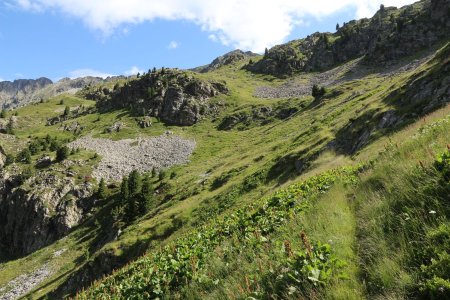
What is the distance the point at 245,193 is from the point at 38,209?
7541 cm

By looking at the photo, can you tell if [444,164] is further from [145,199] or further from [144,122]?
[144,122]

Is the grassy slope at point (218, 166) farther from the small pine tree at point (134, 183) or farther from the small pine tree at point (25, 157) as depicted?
the small pine tree at point (25, 157)

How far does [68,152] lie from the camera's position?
116688 millimetres

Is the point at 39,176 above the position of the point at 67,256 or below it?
above

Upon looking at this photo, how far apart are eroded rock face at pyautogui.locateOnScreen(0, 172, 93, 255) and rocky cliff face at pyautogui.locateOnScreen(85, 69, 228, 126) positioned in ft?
191

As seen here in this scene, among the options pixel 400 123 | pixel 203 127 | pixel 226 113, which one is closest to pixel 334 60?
pixel 226 113

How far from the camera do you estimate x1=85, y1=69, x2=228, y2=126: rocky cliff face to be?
5920 inches

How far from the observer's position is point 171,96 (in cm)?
15662

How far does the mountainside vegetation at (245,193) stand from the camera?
7.53 metres

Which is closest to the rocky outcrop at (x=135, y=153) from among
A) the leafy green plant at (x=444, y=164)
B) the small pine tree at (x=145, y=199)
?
the small pine tree at (x=145, y=199)

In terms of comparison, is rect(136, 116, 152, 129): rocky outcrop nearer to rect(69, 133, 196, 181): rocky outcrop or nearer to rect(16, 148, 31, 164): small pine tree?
rect(69, 133, 196, 181): rocky outcrop

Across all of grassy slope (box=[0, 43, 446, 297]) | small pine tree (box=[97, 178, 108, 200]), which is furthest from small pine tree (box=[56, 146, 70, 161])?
grassy slope (box=[0, 43, 446, 297])

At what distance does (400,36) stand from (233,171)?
124m

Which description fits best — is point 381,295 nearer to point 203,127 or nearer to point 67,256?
point 67,256
